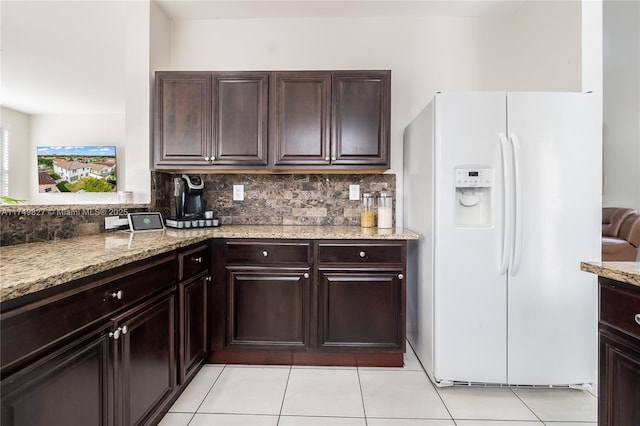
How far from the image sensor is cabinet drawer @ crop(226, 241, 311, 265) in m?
2.10

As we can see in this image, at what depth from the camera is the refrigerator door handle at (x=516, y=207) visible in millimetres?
1769

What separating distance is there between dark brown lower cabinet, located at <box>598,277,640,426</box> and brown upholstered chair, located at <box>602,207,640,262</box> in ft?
10.2

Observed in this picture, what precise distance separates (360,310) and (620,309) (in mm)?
1337

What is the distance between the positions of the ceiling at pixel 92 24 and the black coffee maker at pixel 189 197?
4.68 ft

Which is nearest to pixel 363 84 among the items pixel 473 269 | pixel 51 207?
pixel 473 269

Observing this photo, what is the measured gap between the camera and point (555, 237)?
5.94 feet

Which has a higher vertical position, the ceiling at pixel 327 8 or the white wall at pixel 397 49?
the ceiling at pixel 327 8

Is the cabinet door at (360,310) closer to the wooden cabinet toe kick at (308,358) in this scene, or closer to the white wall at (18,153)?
the wooden cabinet toe kick at (308,358)

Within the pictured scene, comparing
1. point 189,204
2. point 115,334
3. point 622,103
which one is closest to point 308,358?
point 115,334

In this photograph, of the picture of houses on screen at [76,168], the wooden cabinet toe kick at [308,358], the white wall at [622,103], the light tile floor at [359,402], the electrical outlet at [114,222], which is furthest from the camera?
the picture of houses on screen at [76,168]

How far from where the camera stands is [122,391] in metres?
1.22

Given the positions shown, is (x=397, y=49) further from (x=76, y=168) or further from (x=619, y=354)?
(x=76, y=168)

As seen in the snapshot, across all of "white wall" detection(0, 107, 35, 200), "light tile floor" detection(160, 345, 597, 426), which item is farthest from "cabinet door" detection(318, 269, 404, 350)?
"white wall" detection(0, 107, 35, 200)

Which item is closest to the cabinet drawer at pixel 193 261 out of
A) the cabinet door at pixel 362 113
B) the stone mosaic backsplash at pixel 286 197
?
the stone mosaic backsplash at pixel 286 197
